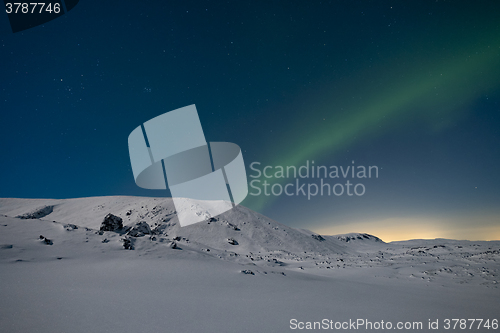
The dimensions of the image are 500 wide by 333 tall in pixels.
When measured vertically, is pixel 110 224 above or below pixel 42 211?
below

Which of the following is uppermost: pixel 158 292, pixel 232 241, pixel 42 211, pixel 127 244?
pixel 42 211

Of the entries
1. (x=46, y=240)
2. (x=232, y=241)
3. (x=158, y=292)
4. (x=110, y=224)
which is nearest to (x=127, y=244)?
(x=46, y=240)

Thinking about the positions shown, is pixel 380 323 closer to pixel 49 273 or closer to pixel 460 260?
pixel 49 273

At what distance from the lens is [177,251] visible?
1035 centimetres

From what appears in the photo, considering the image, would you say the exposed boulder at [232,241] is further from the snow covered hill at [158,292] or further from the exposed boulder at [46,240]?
the exposed boulder at [46,240]

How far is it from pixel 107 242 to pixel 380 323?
34.4 feet

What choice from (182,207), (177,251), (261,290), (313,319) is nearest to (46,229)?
(177,251)

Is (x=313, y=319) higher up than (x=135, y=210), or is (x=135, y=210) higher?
(x=135, y=210)

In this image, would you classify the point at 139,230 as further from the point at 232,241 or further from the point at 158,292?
the point at 232,241

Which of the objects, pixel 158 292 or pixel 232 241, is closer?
pixel 158 292

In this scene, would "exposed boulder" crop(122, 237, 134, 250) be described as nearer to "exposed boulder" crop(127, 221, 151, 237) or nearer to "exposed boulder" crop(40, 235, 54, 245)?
"exposed boulder" crop(127, 221, 151, 237)

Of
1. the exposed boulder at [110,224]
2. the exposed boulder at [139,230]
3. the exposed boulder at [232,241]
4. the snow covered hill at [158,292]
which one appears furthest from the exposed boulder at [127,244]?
the exposed boulder at [232,241]

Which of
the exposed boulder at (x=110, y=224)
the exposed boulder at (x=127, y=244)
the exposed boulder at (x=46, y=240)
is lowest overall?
the exposed boulder at (x=127, y=244)

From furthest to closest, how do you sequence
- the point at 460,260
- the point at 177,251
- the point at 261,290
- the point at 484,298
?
the point at 460,260, the point at 177,251, the point at 484,298, the point at 261,290
